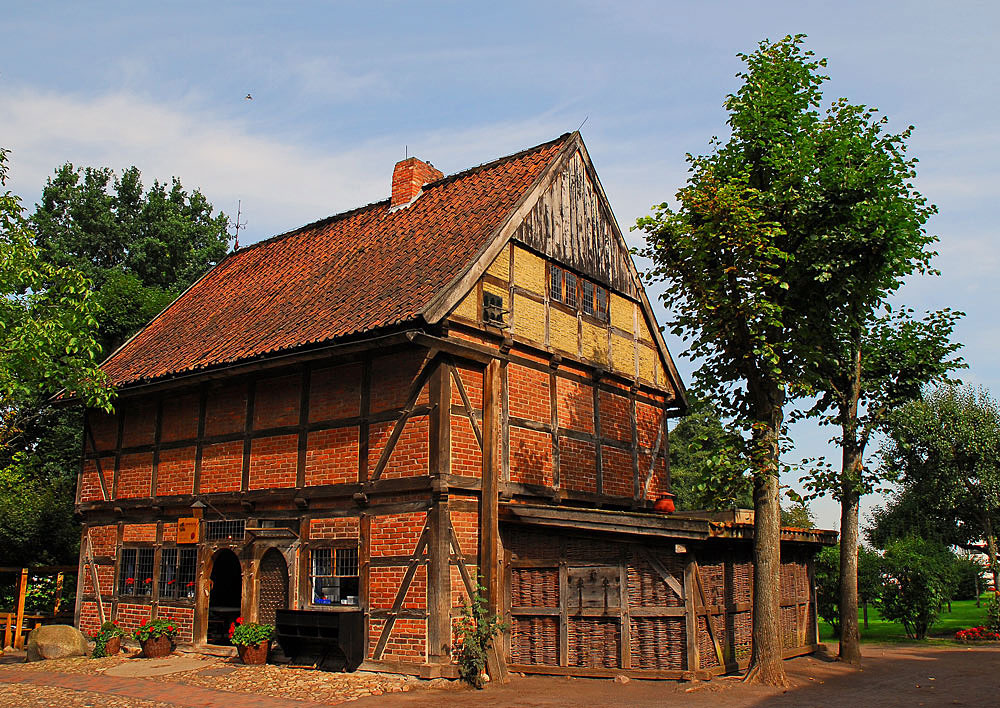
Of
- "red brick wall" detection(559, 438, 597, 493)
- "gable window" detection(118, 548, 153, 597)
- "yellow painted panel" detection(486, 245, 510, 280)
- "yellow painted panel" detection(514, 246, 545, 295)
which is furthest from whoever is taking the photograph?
"gable window" detection(118, 548, 153, 597)

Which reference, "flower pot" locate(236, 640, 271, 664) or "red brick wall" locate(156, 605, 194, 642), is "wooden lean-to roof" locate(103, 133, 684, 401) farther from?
"flower pot" locate(236, 640, 271, 664)

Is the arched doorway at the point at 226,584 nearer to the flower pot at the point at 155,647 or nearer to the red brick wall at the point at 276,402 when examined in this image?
the flower pot at the point at 155,647

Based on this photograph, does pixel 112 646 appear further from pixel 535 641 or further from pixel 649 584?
pixel 649 584

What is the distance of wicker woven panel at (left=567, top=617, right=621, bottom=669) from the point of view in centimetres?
1362

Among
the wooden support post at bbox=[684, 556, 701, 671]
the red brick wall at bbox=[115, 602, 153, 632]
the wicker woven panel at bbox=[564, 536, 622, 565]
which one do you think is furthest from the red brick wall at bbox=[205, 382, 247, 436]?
the wooden support post at bbox=[684, 556, 701, 671]

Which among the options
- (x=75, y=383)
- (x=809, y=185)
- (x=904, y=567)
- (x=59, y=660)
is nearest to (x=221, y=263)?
(x=75, y=383)

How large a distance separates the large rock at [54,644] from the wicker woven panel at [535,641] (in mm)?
9328

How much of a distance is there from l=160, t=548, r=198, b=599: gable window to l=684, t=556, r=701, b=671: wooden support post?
983 cm

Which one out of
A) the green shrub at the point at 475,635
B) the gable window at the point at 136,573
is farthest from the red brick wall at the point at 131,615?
the green shrub at the point at 475,635

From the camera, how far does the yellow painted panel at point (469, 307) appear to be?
565 inches

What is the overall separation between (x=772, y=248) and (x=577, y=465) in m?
5.68

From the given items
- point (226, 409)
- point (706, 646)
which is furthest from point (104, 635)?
point (706, 646)

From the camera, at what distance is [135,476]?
18.3 m

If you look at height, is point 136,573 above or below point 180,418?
below
